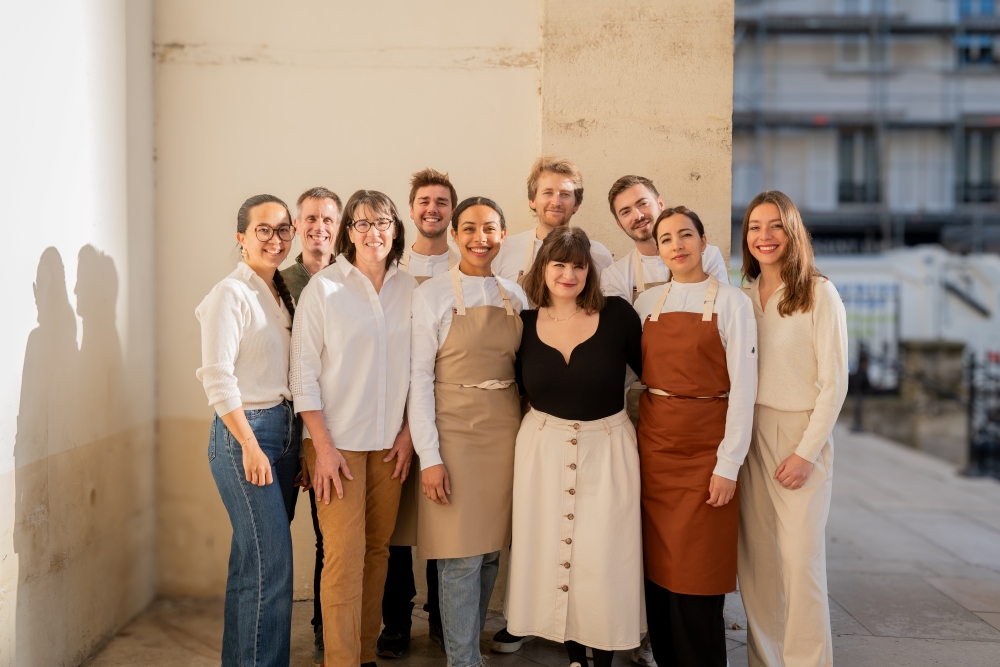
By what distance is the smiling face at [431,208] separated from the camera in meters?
3.18

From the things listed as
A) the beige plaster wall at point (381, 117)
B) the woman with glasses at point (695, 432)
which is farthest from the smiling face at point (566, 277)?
the beige plaster wall at point (381, 117)

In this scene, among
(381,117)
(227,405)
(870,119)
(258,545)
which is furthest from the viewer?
(870,119)

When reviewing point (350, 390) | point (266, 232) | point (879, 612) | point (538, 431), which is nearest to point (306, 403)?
point (350, 390)

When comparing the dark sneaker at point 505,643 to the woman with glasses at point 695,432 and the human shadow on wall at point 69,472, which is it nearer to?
the woman with glasses at point 695,432

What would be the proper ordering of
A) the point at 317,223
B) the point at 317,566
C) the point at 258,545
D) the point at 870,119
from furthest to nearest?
1. the point at 870,119
2. the point at 317,566
3. the point at 317,223
4. the point at 258,545

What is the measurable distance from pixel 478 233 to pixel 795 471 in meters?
1.47

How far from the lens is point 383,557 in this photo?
113 inches

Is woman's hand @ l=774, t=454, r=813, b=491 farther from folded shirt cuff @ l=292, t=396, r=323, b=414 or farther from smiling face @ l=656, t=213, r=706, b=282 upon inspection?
folded shirt cuff @ l=292, t=396, r=323, b=414

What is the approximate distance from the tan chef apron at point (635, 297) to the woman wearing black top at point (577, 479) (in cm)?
44

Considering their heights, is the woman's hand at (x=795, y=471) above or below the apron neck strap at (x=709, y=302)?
below

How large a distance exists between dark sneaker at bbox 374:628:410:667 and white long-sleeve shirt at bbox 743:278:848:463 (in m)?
1.86

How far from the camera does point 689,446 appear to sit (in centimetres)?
268

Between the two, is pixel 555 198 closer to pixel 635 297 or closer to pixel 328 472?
pixel 635 297

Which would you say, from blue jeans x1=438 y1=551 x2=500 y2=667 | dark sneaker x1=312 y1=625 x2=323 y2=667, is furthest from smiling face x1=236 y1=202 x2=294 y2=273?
dark sneaker x1=312 y1=625 x2=323 y2=667
